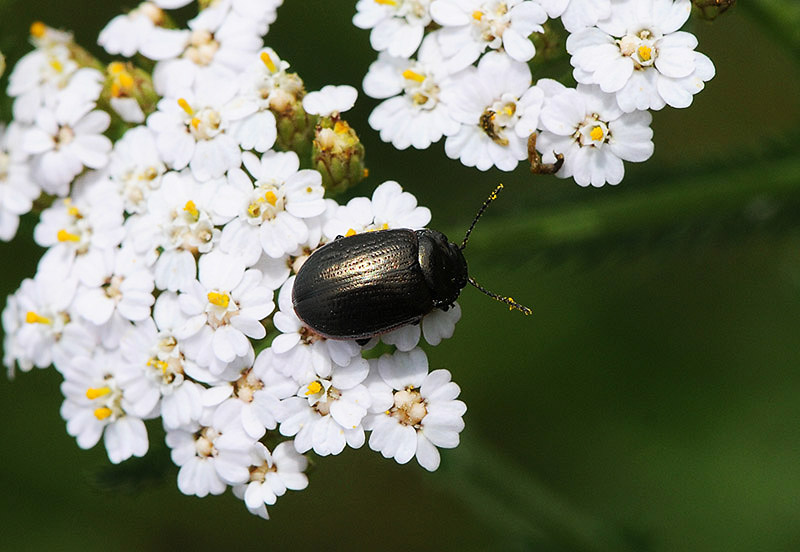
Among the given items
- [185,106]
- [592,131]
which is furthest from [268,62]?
[592,131]

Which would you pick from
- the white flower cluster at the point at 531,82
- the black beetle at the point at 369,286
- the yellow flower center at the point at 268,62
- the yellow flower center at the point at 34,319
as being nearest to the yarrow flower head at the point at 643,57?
the white flower cluster at the point at 531,82

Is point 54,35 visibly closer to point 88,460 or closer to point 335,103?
point 335,103

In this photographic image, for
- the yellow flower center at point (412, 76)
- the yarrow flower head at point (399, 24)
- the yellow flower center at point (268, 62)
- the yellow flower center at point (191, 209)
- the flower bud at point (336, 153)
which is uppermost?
the yarrow flower head at point (399, 24)

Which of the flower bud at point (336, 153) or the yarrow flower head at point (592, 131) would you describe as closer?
the yarrow flower head at point (592, 131)

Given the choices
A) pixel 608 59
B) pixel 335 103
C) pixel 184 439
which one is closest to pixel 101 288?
→ pixel 184 439

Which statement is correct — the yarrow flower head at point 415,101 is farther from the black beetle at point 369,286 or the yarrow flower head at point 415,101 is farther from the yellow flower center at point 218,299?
the yellow flower center at point 218,299
